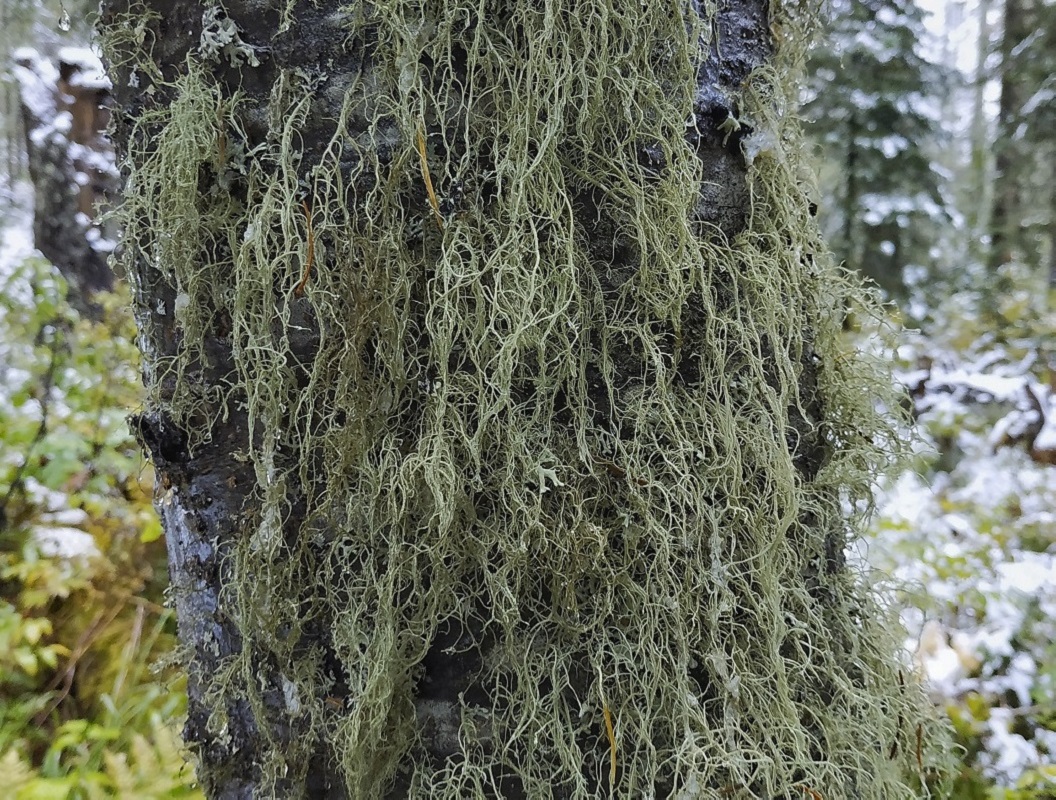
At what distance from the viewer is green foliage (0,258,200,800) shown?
160cm

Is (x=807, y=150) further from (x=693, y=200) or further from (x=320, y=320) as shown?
(x=320, y=320)

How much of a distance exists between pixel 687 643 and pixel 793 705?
151 mm

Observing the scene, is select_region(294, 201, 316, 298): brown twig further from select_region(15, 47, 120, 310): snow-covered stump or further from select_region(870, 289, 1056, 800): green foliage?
select_region(15, 47, 120, 310): snow-covered stump

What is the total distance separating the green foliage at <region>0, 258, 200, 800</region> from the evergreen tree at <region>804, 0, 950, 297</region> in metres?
4.01

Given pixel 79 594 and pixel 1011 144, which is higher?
pixel 1011 144

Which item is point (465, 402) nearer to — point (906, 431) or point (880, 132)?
point (906, 431)

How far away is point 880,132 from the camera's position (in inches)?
178

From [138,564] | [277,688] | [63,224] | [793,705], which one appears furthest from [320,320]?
[63,224]

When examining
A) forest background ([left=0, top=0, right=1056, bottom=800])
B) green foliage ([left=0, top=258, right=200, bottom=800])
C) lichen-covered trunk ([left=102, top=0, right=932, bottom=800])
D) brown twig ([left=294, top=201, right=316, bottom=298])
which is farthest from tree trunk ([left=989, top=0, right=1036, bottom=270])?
green foliage ([left=0, top=258, right=200, bottom=800])

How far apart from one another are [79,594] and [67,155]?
2696mm

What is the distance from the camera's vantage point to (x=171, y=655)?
0.97 metres

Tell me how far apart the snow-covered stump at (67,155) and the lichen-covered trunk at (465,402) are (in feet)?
10.9

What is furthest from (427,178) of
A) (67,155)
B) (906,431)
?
(67,155)

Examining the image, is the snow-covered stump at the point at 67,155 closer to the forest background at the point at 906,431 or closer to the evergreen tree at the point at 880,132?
the forest background at the point at 906,431
